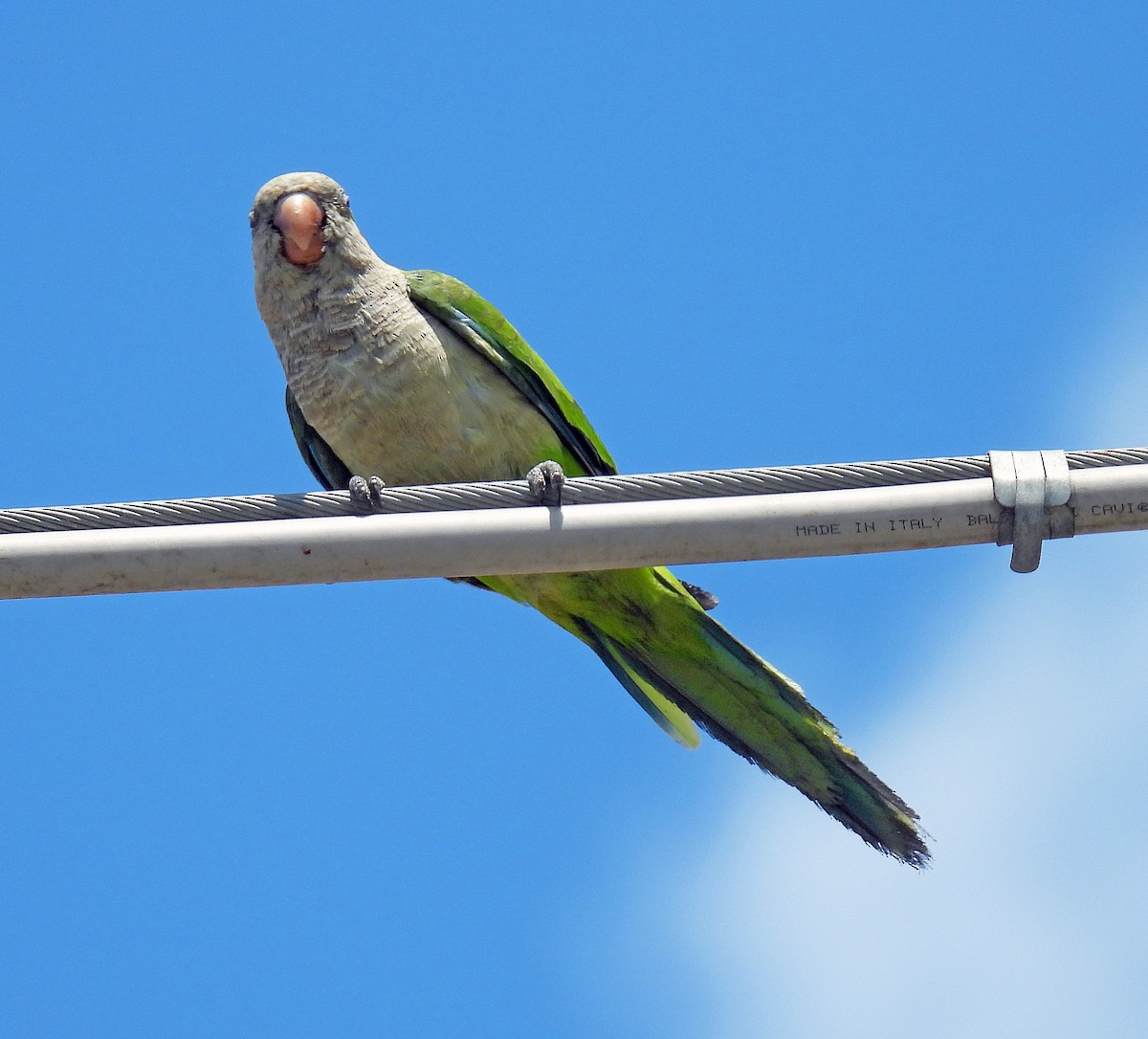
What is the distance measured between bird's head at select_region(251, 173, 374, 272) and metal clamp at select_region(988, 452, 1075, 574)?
129 inches

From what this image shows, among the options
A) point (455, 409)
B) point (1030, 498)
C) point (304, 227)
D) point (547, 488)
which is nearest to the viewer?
point (1030, 498)

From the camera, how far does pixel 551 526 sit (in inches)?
162

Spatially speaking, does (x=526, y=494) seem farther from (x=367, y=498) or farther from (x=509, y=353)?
(x=509, y=353)

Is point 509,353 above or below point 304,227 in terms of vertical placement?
below

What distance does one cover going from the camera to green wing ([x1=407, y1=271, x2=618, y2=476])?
639 centimetres

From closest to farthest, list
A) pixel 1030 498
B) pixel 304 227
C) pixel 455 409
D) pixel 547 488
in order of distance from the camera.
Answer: pixel 1030 498, pixel 547 488, pixel 455 409, pixel 304 227

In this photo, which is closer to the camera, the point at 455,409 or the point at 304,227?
the point at 455,409

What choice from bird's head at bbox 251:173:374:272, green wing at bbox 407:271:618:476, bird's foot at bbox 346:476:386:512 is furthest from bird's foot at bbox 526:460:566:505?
bird's head at bbox 251:173:374:272

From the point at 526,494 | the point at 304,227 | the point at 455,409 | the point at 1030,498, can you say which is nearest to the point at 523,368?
the point at 455,409

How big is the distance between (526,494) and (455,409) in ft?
6.55

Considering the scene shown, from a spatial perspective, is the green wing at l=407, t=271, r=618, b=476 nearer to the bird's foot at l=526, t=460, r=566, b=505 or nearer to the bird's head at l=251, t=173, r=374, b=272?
the bird's head at l=251, t=173, r=374, b=272

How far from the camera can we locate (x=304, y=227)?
6332 millimetres

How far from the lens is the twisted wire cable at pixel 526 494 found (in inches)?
160

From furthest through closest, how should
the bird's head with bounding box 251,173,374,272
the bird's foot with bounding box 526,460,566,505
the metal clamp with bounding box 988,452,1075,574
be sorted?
1. the bird's head with bounding box 251,173,374,272
2. the bird's foot with bounding box 526,460,566,505
3. the metal clamp with bounding box 988,452,1075,574
